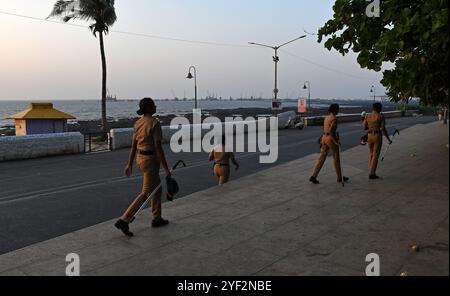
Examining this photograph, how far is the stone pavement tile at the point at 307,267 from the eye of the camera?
4512 mm

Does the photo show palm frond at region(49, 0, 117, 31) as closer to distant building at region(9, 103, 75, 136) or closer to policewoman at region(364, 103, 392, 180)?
distant building at region(9, 103, 75, 136)

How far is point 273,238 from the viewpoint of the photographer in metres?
5.77

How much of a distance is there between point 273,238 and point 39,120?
16.4 meters

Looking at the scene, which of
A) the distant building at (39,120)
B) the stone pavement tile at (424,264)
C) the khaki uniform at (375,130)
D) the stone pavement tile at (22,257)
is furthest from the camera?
the distant building at (39,120)

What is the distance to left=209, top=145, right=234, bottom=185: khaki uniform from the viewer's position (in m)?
9.34

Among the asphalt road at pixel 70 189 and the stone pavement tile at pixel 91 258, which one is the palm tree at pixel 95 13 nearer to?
the asphalt road at pixel 70 189

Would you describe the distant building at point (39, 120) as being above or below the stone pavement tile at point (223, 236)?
above

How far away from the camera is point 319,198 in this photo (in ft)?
26.8

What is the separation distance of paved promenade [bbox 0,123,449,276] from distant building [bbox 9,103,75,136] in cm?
1298

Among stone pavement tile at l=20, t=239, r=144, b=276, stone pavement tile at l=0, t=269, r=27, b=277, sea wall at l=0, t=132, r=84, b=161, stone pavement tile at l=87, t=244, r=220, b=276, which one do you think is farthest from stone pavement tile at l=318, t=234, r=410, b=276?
sea wall at l=0, t=132, r=84, b=161

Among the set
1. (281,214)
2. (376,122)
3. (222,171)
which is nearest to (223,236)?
(281,214)

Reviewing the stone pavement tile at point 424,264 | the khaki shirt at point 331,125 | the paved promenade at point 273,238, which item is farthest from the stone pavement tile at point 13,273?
the khaki shirt at point 331,125

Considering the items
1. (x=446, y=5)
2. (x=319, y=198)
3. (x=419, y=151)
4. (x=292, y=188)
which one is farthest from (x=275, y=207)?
(x=419, y=151)
